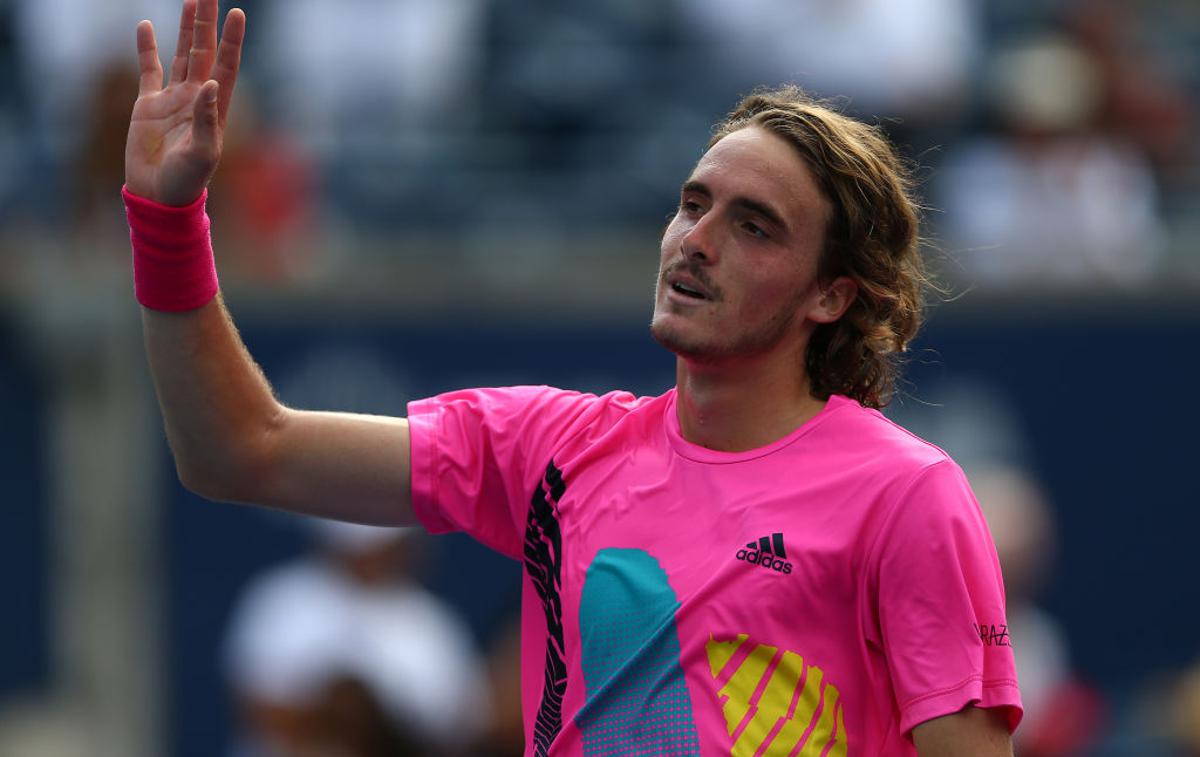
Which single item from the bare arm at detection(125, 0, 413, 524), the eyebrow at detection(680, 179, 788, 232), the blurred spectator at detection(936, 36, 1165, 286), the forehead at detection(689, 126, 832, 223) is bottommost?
the blurred spectator at detection(936, 36, 1165, 286)

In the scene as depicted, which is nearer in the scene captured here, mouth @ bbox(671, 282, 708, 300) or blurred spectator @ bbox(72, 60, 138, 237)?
mouth @ bbox(671, 282, 708, 300)

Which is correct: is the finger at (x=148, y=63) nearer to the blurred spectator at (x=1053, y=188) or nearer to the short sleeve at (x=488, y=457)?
the short sleeve at (x=488, y=457)

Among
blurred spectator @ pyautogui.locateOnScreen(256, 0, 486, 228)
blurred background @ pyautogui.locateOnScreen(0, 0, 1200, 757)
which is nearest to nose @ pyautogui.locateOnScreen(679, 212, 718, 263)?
blurred background @ pyautogui.locateOnScreen(0, 0, 1200, 757)

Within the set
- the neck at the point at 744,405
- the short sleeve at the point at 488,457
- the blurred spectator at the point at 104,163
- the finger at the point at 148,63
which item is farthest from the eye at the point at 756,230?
the blurred spectator at the point at 104,163

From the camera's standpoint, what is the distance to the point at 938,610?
9.53ft

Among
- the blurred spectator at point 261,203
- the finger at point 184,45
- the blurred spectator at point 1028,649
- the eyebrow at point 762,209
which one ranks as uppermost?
the finger at point 184,45

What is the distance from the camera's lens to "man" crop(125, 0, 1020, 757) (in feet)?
9.66

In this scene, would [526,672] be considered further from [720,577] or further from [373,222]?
[373,222]

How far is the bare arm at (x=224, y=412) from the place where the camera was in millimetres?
3336

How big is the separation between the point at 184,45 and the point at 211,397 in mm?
638

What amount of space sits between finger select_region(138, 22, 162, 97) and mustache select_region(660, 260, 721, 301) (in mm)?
1000

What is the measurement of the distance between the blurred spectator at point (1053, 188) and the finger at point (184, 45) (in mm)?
5595

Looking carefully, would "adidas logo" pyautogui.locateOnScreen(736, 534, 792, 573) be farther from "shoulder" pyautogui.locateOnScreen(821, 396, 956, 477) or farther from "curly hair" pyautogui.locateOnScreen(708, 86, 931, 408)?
"curly hair" pyautogui.locateOnScreen(708, 86, 931, 408)

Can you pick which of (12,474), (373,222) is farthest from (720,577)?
(373,222)
